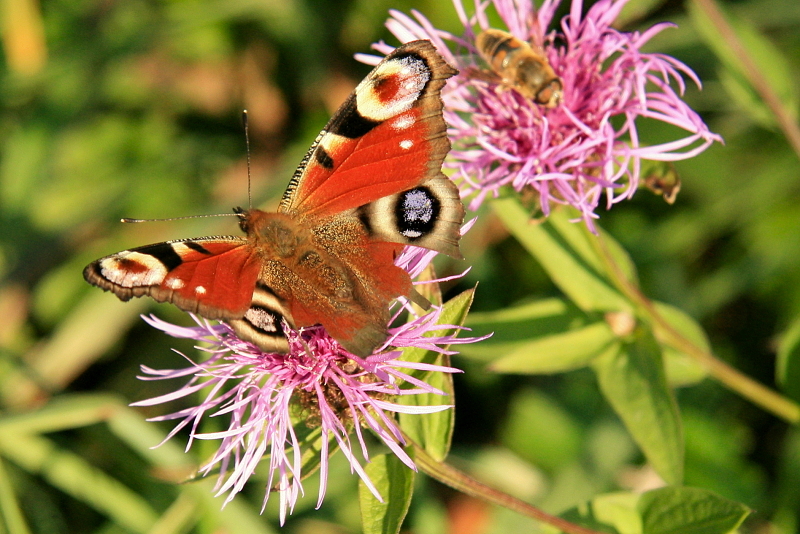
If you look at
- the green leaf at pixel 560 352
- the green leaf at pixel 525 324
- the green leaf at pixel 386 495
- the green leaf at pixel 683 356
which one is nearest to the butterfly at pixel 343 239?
the green leaf at pixel 386 495

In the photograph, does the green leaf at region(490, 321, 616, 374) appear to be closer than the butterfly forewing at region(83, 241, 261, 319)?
No

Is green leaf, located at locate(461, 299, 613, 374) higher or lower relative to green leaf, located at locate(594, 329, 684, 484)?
higher

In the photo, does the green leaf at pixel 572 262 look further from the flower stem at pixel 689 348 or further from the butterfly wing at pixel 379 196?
the butterfly wing at pixel 379 196

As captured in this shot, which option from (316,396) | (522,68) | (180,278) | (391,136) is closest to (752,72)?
(522,68)

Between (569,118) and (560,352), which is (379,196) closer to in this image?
(569,118)

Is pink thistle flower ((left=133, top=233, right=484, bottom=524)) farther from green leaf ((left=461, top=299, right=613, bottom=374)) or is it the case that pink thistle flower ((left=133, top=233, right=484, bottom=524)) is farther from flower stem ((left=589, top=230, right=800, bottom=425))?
flower stem ((left=589, top=230, right=800, bottom=425))

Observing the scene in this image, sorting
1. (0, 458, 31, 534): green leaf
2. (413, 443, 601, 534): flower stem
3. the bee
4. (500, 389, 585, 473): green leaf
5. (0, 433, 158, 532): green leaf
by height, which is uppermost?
the bee

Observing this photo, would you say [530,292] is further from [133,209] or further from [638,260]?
[133,209]

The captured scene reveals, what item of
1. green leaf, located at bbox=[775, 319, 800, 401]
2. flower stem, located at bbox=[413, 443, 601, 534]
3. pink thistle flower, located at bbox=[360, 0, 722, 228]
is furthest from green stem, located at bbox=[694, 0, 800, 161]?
flower stem, located at bbox=[413, 443, 601, 534]
